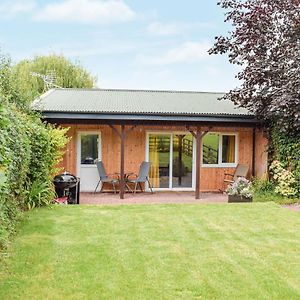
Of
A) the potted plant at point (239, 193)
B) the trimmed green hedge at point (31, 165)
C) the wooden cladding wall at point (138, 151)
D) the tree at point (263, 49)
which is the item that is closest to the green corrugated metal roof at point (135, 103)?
the wooden cladding wall at point (138, 151)

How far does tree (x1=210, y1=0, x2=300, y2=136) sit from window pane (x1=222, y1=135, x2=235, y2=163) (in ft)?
6.02

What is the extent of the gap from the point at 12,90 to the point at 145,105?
4.82 m

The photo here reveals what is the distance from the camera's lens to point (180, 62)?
101ft

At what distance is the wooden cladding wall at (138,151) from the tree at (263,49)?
6.00ft

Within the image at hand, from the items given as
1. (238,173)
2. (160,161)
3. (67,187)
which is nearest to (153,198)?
(160,161)

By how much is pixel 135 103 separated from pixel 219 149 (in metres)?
3.41

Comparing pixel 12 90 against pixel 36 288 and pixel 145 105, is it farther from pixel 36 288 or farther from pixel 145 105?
pixel 36 288

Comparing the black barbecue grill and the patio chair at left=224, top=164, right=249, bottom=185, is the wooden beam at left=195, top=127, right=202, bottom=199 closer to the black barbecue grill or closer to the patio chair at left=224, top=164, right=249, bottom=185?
the patio chair at left=224, top=164, right=249, bottom=185

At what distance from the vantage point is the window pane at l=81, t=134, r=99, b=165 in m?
14.9

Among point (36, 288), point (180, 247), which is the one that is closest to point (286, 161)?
point (180, 247)

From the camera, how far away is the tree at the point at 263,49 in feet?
42.6

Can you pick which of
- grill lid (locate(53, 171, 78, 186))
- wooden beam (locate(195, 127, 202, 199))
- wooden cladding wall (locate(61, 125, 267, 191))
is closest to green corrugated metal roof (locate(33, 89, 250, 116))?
wooden beam (locate(195, 127, 202, 199))

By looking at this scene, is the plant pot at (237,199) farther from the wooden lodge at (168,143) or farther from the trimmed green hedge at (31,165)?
the trimmed green hedge at (31,165)

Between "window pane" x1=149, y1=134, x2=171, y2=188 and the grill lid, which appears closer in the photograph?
the grill lid
